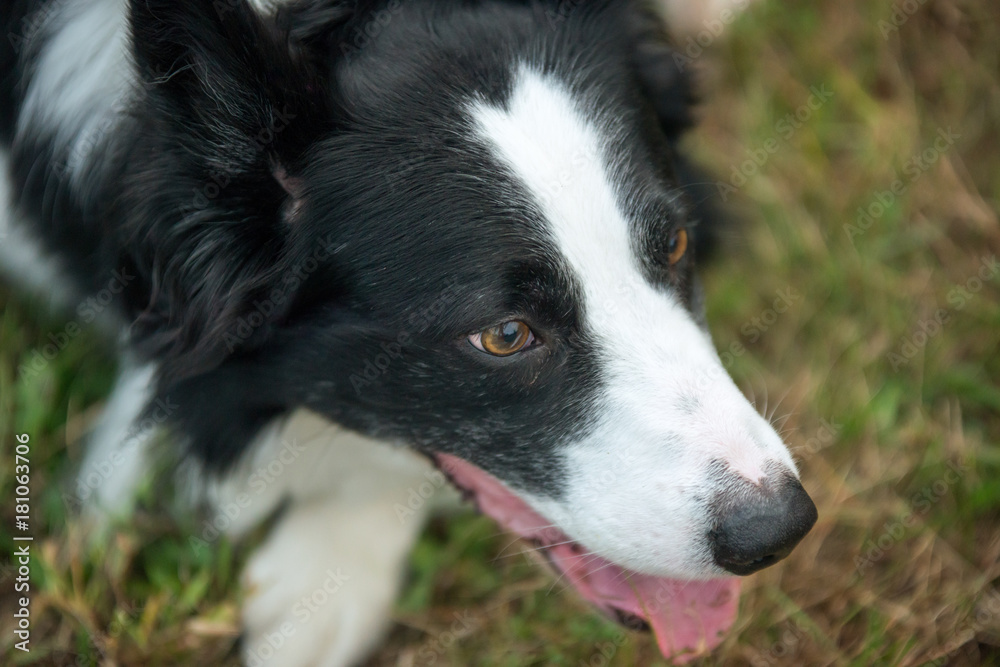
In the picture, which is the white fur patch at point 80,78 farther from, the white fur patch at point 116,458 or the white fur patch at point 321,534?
the white fur patch at point 321,534

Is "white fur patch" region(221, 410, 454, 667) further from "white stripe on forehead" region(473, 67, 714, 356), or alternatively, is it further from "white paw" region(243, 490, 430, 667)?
"white stripe on forehead" region(473, 67, 714, 356)

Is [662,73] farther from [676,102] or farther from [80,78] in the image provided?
[80,78]

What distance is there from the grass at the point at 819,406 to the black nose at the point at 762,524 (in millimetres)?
716

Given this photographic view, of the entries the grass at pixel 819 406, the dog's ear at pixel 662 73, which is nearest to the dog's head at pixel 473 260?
the dog's ear at pixel 662 73

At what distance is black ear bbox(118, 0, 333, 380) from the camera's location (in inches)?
66.4

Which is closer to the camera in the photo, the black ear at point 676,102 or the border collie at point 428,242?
the border collie at point 428,242

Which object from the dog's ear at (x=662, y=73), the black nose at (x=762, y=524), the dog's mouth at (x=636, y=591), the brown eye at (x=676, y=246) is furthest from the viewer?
the dog's ear at (x=662, y=73)

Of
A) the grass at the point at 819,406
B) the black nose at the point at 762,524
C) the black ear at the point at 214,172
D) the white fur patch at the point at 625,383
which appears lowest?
the grass at the point at 819,406

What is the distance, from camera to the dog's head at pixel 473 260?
1.82 metres

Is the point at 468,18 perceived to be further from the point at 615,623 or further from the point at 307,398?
the point at 615,623

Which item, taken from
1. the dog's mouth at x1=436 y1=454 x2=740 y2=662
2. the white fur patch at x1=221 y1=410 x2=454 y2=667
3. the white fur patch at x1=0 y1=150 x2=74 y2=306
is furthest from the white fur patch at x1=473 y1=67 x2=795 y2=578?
the white fur patch at x1=0 y1=150 x2=74 y2=306

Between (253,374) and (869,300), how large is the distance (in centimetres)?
229

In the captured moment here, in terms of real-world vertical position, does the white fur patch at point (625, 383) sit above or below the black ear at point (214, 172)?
below

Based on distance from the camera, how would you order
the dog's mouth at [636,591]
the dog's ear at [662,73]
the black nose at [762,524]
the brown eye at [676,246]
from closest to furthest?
1. the black nose at [762,524]
2. the brown eye at [676,246]
3. the dog's mouth at [636,591]
4. the dog's ear at [662,73]
